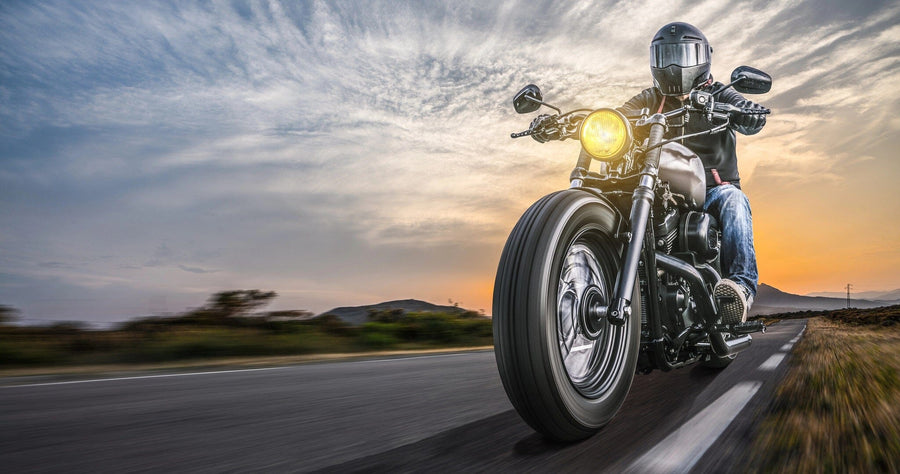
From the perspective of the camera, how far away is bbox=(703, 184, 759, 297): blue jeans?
3838 mm

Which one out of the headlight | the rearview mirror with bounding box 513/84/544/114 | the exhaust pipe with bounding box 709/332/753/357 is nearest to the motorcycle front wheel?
the headlight

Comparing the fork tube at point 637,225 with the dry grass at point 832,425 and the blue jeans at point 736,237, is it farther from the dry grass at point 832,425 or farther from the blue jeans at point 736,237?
the blue jeans at point 736,237

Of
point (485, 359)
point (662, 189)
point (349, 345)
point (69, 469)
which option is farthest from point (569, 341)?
point (349, 345)

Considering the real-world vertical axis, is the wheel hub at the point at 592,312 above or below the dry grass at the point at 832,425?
above

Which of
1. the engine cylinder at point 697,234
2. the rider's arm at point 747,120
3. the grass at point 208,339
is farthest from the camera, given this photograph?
the grass at point 208,339

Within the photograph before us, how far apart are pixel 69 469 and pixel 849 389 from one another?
3668mm

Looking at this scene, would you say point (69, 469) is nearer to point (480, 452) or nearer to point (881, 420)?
point (480, 452)

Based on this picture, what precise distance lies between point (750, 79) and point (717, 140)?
159 centimetres

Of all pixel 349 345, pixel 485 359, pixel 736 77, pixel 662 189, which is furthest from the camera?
pixel 349 345

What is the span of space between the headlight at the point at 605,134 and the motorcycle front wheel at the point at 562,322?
0.22 metres

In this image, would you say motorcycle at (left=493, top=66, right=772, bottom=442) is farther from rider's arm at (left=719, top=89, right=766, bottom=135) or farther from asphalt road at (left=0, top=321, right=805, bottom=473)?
asphalt road at (left=0, top=321, right=805, bottom=473)

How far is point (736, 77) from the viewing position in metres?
2.86

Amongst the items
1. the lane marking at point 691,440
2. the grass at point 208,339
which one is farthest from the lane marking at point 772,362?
the grass at point 208,339

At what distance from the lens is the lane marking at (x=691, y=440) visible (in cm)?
185
